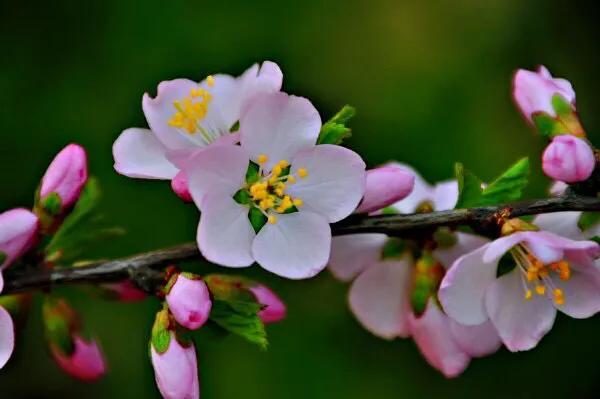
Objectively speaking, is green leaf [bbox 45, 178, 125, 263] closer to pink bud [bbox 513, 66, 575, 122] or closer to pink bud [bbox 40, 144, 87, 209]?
pink bud [bbox 40, 144, 87, 209]

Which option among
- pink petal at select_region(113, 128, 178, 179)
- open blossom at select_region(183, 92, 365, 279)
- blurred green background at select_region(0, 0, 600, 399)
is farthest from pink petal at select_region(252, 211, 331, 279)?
blurred green background at select_region(0, 0, 600, 399)

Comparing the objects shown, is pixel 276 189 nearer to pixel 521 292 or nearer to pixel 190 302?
pixel 190 302

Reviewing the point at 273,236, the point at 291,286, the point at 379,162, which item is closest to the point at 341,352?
the point at 291,286

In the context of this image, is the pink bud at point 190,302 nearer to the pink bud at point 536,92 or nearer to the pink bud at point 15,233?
the pink bud at point 15,233

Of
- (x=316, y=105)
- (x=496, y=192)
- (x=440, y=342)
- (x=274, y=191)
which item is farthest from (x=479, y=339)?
(x=316, y=105)

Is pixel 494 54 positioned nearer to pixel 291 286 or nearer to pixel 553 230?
pixel 291 286

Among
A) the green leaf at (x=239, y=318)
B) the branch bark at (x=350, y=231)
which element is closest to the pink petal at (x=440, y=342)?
the branch bark at (x=350, y=231)
